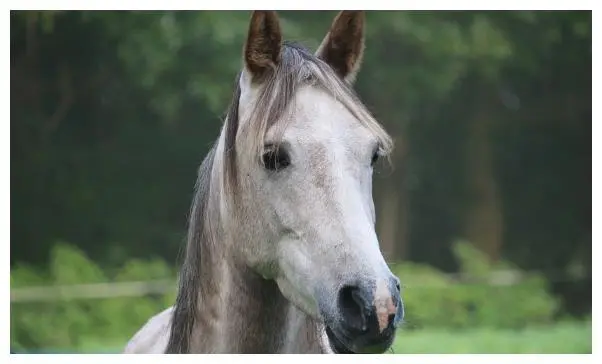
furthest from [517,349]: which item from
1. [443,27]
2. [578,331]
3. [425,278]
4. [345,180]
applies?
[345,180]

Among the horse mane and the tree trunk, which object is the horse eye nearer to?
the horse mane

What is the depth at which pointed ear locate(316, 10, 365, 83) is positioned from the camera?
231cm

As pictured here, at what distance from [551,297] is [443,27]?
3042 mm

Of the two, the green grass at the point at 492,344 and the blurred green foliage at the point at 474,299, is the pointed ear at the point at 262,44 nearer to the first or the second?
the green grass at the point at 492,344

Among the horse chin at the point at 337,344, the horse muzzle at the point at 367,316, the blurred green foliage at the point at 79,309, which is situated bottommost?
the blurred green foliage at the point at 79,309

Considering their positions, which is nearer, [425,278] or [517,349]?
[517,349]

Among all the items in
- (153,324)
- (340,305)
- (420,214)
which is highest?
(340,305)

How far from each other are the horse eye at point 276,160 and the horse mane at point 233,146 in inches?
1.1

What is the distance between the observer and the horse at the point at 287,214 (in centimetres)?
201

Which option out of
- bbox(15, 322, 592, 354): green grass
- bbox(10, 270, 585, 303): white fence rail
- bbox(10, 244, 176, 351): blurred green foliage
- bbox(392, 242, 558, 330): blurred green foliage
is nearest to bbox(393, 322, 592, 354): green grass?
bbox(15, 322, 592, 354): green grass

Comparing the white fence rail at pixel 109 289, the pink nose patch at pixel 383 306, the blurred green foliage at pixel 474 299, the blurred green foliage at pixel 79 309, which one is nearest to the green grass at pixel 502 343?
the blurred green foliage at pixel 474 299

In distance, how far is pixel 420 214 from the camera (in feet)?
34.6
